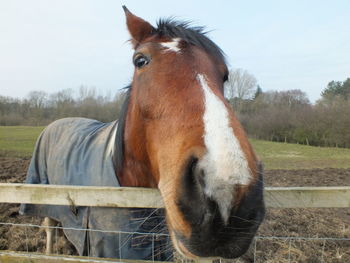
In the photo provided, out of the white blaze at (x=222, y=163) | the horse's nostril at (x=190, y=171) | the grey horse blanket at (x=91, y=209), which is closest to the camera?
the white blaze at (x=222, y=163)

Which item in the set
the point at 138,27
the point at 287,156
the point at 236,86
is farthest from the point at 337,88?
the point at 138,27

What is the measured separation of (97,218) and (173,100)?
1.41 metres

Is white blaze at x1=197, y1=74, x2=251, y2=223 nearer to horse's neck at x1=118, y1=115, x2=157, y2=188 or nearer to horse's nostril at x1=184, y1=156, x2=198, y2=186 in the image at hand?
horse's nostril at x1=184, y1=156, x2=198, y2=186

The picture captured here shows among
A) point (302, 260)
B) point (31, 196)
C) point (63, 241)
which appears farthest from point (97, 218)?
point (302, 260)

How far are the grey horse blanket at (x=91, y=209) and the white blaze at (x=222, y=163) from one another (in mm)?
698

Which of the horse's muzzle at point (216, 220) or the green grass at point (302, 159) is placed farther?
the green grass at point (302, 159)

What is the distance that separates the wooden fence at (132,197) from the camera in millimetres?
2018

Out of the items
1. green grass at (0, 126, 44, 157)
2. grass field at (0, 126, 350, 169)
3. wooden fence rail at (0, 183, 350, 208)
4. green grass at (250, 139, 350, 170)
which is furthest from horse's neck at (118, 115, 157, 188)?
green grass at (0, 126, 44, 157)

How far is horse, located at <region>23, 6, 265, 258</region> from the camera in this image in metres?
1.17

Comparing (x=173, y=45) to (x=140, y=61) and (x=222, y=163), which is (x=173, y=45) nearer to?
(x=140, y=61)

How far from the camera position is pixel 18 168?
1266cm

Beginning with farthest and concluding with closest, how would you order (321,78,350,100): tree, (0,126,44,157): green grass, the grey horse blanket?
(321,78,350,100): tree, (0,126,44,157): green grass, the grey horse blanket

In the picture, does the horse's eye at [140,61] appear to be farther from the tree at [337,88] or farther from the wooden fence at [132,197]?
the tree at [337,88]

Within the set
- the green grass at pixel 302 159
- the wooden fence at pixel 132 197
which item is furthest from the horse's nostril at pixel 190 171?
the green grass at pixel 302 159
